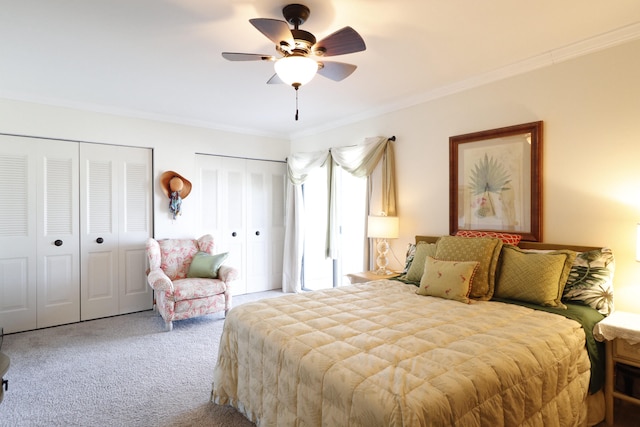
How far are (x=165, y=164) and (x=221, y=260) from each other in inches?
59.2

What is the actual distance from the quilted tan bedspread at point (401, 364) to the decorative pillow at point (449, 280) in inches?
3.6

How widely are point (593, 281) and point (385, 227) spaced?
1.82 m

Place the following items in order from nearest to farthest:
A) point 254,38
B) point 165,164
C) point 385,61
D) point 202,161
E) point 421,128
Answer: point 254,38 → point 385,61 → point 421,128 → point 165,164 → point 202,161

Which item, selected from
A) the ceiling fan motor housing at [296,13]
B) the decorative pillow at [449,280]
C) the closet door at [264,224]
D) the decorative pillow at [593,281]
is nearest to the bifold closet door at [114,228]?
the closet door at [264,224]

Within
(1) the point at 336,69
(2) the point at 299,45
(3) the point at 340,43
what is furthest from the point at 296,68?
(1) the point at 336,69

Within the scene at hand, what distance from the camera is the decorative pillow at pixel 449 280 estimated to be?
2500 mm

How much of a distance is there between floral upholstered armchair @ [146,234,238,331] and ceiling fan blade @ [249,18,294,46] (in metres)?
2.75

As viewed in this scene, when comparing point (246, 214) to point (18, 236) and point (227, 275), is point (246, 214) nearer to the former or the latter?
point (227, 275)

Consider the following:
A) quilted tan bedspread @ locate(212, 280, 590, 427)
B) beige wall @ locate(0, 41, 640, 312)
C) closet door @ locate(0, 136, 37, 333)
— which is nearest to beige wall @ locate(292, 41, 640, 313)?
beige wall @ locate(0, 41, 640, 312)

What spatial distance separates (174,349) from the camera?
3.26 m

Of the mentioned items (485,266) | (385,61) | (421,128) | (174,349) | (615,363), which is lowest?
(174,349)

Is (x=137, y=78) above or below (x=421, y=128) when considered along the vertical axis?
above

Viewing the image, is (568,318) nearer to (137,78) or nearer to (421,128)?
(421,128)

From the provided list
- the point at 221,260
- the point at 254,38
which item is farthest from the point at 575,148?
the point at 221,260
